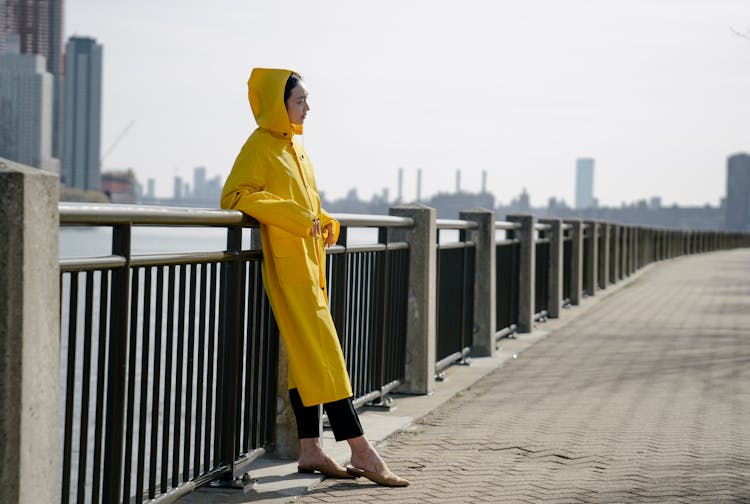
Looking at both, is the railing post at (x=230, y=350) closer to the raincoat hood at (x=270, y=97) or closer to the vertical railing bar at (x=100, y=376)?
the raincoat hood at (x=270, y=97)

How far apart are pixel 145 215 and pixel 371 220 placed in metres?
3.02

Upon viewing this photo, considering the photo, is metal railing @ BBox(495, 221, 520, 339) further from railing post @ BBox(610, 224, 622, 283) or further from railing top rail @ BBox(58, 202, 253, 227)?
railing post @ BBox(610, 224, 622, 283)

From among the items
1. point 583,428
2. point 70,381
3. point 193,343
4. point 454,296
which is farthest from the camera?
point 454,296

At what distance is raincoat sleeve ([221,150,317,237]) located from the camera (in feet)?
16.8

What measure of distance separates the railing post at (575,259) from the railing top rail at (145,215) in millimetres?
13383

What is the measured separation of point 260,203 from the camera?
202 inches

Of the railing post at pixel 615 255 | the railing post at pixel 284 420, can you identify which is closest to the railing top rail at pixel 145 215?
the railing post at pixel 284 420

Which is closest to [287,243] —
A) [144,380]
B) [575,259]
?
[144,380]

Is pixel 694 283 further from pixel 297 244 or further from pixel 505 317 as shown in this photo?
pixel 297 244

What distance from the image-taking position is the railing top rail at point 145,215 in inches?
150

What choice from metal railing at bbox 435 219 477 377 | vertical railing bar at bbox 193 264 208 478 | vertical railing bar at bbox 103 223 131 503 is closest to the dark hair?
vertical railing bar at bbox 193 264 208 478

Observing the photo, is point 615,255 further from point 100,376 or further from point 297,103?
point 100,376

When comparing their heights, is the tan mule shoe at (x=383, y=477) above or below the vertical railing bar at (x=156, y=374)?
below

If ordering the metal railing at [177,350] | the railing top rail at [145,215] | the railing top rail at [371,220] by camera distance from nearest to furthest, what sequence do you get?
the railing top rail at [145,215]
the metal railing at [177,350]
the railing top rail at [371,220]
